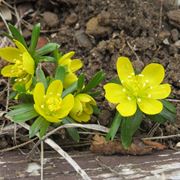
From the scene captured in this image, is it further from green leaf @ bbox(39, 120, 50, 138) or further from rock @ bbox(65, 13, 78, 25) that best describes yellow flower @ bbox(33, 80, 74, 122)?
rock @ bbox(65, 13, 78, 25)

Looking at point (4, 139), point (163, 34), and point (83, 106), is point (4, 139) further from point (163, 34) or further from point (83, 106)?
point (163, 34)

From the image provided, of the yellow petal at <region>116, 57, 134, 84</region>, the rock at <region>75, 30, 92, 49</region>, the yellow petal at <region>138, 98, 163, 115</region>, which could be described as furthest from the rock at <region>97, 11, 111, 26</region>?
the yellow petal at <region>138, 98, 163, 115</region>

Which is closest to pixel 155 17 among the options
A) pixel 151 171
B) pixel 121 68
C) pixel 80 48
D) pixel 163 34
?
pixel 163 34

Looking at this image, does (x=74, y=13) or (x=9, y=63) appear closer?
(x=9, y=63)

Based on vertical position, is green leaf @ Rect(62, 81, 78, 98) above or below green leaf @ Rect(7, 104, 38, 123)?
above

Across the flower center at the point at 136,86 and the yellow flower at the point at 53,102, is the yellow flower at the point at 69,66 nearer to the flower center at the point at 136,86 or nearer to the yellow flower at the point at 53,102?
the yellow flower at the point at 53,102
